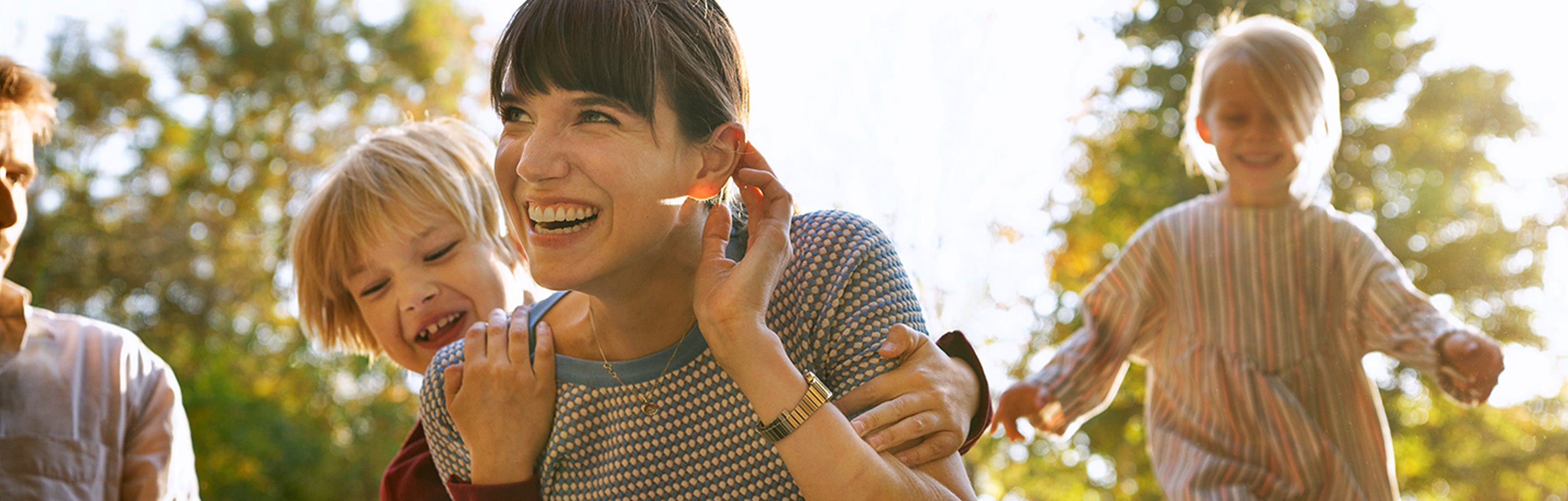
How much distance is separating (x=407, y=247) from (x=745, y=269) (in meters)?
0.79

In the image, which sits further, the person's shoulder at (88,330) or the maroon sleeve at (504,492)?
the person's shoulder at (88,330)

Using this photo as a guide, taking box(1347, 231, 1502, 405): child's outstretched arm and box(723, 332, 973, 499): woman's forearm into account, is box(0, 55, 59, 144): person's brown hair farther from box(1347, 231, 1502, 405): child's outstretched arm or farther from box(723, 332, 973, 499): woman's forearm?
box(1347, 231, 1502, 405): child's outstretched arm

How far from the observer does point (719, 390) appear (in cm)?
124

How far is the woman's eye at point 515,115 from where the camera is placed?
4.04 ft

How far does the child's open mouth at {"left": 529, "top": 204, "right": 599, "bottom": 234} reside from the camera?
3.81 feet

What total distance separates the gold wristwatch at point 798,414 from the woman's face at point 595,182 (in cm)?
23

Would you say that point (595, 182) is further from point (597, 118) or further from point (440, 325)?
point (440, 325)

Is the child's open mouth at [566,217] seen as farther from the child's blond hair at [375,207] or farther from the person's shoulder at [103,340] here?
the person's shoulder at [103,340]

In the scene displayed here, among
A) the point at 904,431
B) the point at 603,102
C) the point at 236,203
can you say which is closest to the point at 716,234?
the point at 603,102

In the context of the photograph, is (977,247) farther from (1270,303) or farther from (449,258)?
(449,258)

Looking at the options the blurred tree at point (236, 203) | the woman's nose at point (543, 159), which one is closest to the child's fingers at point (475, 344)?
the woman's nose at point (543, 159)

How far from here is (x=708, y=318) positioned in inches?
43.2

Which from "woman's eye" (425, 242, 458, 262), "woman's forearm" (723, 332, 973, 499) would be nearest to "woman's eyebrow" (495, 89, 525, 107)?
"woman's forearm" (723, 332, 973, 499)

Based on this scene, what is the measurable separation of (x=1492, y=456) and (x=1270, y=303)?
180 centimetres
